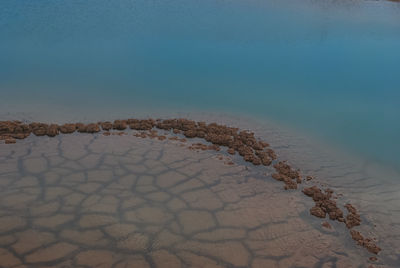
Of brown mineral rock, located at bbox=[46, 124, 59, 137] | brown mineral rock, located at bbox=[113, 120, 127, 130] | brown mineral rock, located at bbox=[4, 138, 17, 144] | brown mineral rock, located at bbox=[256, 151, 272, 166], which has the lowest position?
brown mineral rock, located at bbox=[4, 138, 17, 144]

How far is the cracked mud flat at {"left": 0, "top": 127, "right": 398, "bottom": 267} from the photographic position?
3.63 meters

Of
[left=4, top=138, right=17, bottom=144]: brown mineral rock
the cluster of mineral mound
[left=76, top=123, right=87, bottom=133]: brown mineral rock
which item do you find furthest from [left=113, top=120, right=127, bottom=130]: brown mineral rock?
[left=4, top=138, right=17, bottom=144]: brown mineral rock

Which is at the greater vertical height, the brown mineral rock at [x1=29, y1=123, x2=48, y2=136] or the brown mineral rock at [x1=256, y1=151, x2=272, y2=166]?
the brown mineral rock at [x1=29, y1=123, x2=48, y2=136]

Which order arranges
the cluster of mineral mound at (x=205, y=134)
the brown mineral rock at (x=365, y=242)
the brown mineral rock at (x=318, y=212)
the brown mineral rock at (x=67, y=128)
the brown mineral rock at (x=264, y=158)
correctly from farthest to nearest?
the brown mineral rock at (x=67, y=128)
the brown mineral rock at (x=264, y=158)
the cluster of mineral mound at (x=205, y=134)
the brown mineral rock at (x=318, y=212)
the brown mineral rock at (x=365, y=242)

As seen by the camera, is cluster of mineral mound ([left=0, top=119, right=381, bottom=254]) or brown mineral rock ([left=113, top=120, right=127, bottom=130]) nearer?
cluster of mineral mound ([left=0, top=119, right=381, bottom=254])

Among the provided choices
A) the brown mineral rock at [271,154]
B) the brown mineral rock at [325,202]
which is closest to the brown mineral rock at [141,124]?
the brown mineral rock at [271,154]

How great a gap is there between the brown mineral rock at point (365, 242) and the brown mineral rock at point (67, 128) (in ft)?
13.5

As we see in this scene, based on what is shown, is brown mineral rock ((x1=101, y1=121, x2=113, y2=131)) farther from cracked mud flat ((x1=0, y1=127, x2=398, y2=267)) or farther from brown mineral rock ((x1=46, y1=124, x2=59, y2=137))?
brown mineral rock ((x1=46, y1=124, x2=59, y2=137))

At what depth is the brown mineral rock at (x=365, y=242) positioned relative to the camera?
388 cm

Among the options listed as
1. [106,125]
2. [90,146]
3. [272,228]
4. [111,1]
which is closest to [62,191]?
[90,146]

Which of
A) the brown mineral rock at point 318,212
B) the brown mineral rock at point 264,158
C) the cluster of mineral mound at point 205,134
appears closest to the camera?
the brown mineral rock at point 318,212

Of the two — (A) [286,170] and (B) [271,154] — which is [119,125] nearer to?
(B) [271,154]

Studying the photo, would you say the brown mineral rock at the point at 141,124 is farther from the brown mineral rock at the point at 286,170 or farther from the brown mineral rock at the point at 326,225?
the brown mineral rock at the point at 326,225

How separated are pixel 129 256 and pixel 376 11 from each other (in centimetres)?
1604
